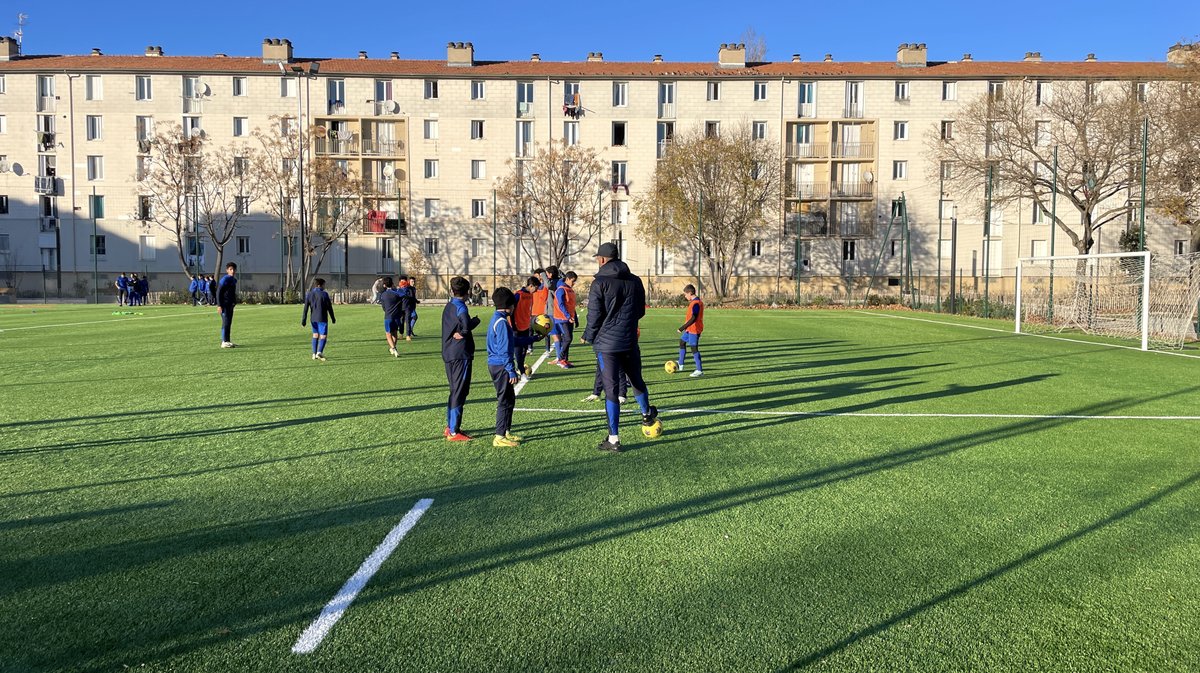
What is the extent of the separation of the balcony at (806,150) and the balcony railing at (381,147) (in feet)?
96.5

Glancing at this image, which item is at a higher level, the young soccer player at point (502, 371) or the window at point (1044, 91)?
the window at point (1044, 91)

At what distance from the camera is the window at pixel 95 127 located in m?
55.8

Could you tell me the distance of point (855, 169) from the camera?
57.1 metres

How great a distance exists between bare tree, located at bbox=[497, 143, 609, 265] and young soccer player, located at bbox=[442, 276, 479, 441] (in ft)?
145

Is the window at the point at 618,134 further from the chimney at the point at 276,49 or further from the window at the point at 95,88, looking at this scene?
the window at the point at 95,88

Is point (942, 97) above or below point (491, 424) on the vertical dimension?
above

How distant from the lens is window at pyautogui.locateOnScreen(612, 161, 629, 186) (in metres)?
56.8

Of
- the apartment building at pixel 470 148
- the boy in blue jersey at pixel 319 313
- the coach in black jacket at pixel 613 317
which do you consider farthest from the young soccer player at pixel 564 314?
the apartment building at pixel 470 148

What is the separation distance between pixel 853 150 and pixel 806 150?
3525 mm

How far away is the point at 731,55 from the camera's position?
191ft

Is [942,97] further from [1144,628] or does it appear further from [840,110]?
[1144,628]

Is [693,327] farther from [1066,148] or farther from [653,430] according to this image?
[1066,148]

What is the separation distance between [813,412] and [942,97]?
5463 centimetres

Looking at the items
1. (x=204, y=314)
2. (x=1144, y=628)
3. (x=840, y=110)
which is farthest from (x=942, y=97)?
(x=1144, y=628)
